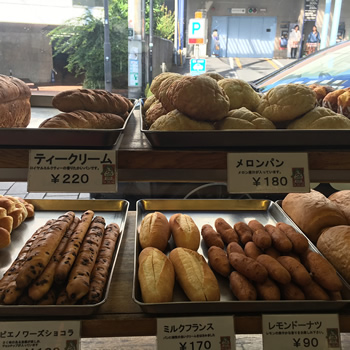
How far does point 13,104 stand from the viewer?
0.94m

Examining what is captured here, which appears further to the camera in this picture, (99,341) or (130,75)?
(130,75)

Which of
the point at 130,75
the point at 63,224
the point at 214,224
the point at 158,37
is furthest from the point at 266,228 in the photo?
the point at 158,37

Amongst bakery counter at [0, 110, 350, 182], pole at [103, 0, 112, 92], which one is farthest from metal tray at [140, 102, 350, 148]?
pole at [103, 0, 112, 92]

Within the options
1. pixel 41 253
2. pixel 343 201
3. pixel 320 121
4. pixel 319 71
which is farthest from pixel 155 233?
pixel 319 71

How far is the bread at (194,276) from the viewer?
0.78m

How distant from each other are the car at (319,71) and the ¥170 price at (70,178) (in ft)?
6.04

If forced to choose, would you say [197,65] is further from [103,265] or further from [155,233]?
[103,265]

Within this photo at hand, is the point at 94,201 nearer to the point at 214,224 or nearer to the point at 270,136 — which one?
the point at 214,224

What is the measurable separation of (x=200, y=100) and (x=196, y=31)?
148 inches

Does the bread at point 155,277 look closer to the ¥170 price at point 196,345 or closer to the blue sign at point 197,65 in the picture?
the ¥170 price at point 196,345

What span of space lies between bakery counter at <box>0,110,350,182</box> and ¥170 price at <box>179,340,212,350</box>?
0.36 m

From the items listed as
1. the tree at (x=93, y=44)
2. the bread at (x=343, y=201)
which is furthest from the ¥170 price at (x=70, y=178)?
the tree at (x=93, y=44)

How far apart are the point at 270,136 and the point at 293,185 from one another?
0.40ft

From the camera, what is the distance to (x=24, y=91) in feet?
3.51
